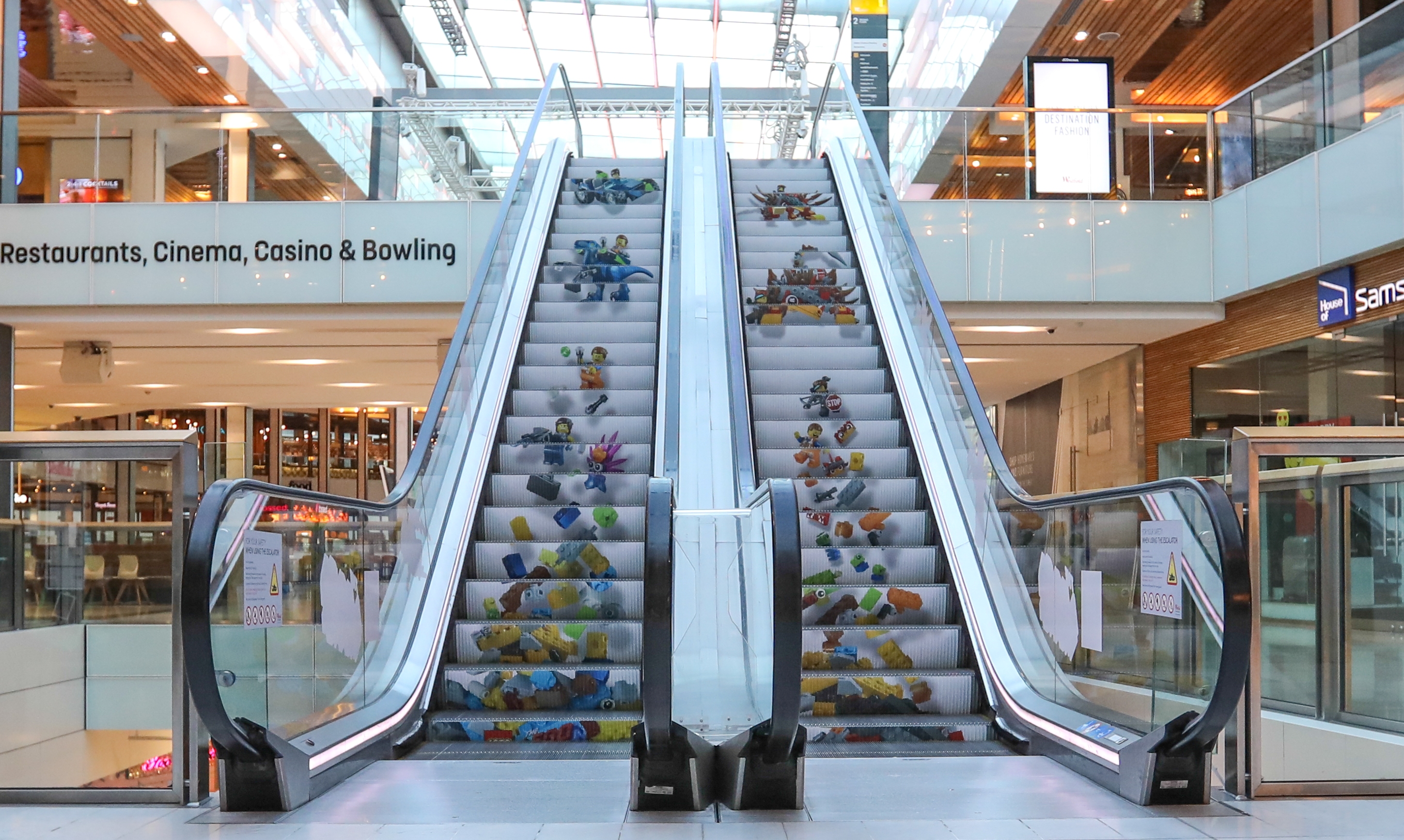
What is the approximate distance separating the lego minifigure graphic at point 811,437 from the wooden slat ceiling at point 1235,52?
8992 mm

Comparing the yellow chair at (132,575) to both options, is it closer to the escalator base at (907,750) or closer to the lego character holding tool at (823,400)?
the escalator base at (907,750)

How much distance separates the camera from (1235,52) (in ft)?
51.4

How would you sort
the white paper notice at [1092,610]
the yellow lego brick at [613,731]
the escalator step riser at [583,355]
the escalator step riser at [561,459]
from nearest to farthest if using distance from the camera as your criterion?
the white paper notice at [1092,610]
the yellow lego brick at [613,731]
the escalator step riser at [561,459]
the escalator step riser at [583,355]

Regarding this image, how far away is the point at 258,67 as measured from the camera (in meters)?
16.1

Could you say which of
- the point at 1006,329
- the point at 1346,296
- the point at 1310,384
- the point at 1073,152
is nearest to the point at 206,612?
the point at 1346,296

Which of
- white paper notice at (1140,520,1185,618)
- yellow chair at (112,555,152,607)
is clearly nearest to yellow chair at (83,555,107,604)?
yellow chair at (112,555,152,607)

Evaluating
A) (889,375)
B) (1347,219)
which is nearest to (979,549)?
(889,375)

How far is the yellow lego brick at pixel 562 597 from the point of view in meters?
6.49

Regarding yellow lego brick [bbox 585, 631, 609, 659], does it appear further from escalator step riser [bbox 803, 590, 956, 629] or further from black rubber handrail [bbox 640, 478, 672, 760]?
black rubber handrail [bbox 640, 478, 672, 760]

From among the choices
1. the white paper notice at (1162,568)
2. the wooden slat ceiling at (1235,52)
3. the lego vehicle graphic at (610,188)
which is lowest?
the white paper notice at (1162,568)

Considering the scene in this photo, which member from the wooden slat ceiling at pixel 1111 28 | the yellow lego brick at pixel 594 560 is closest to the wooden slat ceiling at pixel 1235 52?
the wooden slat ceiling at pixel 1111 28

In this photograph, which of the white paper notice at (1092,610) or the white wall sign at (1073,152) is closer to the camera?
the white paper notice at (1092,610)

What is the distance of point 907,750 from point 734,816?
4.58 ft

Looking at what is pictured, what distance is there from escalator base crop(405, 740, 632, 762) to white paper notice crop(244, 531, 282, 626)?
1.10 m
